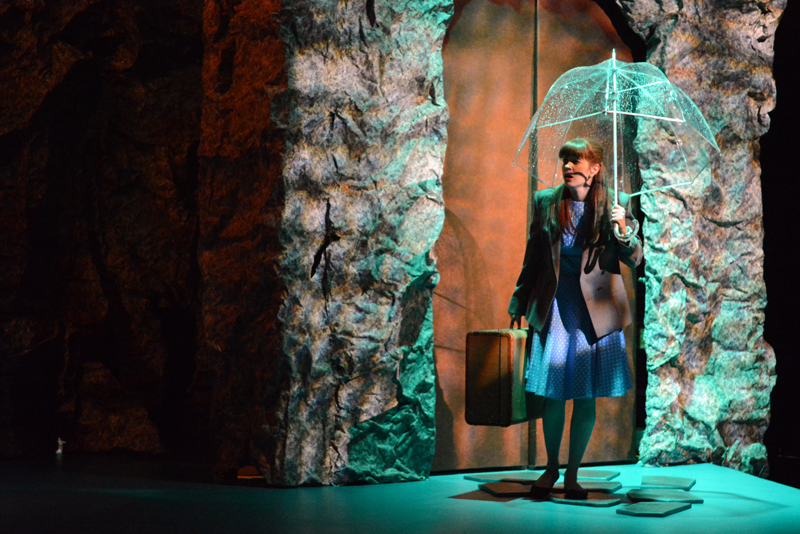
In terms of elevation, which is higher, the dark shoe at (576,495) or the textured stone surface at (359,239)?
the textured stone surface at (359,239)

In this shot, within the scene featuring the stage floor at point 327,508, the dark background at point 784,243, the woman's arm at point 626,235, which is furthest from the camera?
the dark background at point 784,243

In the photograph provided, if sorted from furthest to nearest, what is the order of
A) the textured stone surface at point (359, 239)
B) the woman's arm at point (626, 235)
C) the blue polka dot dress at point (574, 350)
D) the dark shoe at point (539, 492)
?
the textured stone surface at point (359, 239) → the dark shoe at point (539, 492) → the blue polka dot dress at point (574, 350) → the woman's arm at point (626, 235)

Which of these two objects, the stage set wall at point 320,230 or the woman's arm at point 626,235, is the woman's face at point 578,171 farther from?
the stage set wall at point 320,230

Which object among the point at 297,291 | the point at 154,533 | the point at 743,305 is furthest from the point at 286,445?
the point at 743,305

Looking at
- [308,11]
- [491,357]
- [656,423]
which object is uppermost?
[308,11]

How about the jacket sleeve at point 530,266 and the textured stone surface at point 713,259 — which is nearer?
the jacket sleeve at point 530,266

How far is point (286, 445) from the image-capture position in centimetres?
432

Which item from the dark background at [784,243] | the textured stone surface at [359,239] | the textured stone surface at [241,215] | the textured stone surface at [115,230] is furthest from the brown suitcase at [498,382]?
the dark background at [784,243]

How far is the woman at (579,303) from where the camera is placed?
3967 millimetres

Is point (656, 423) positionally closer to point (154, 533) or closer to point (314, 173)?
point (314, 173)

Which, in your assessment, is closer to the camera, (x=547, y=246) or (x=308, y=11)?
(x=547, y=246)

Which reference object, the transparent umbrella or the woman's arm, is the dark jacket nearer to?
the woman's arm

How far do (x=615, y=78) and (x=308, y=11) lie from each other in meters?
1.67

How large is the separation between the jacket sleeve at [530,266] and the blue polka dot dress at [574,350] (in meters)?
0.13
